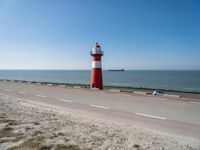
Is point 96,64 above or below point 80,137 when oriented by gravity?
above

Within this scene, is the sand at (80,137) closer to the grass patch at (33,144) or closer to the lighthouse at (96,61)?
the grass patch at (33,144)

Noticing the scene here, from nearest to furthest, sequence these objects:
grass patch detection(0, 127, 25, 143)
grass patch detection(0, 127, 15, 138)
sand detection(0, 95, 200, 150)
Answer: sand detection(0, 95, 200, 150) → grass patch detection(0, 127, 25, 143) → grass patch detection(0, 127, 15, 138)

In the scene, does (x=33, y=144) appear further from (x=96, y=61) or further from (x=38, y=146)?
(x=96, y=61)

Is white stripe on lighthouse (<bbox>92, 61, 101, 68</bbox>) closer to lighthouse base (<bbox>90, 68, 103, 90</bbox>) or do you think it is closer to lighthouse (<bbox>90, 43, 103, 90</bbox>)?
lighthouse (<bbox>90, 43, 103, 90</bbox>)

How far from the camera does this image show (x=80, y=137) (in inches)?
224

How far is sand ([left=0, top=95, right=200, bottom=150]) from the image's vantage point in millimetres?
5043

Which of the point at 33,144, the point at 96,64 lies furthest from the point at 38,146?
the point at 96,64

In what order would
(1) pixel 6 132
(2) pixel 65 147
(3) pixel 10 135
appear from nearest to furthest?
(2) pixel 65 147 → (3) pixel 10 135 → (1) pixel 6 132

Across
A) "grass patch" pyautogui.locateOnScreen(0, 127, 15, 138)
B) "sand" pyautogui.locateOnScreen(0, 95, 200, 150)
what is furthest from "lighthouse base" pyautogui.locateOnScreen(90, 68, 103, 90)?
"grass patch" pyautogui.locateOnScreen(0, 127, 15, 138)

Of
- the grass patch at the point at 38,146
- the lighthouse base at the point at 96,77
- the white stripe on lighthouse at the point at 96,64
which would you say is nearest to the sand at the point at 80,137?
the grass patch at the point at 38,146

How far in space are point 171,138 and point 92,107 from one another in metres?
5.23

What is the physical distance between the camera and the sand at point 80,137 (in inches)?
199

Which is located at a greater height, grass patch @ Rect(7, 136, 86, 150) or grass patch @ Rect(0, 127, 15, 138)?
grass patch @ Rect(0, 127, 15, 138)

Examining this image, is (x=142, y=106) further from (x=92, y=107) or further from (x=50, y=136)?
(x=50, y=136)
